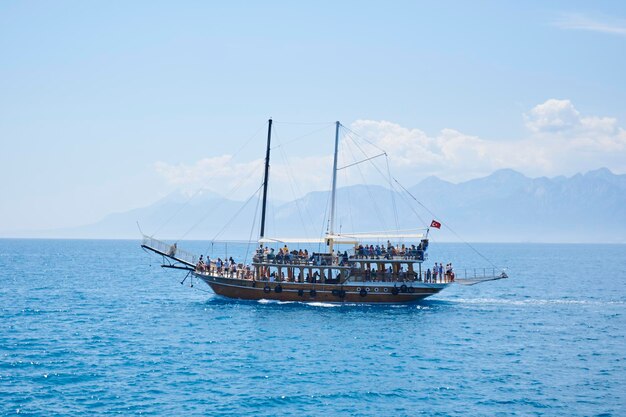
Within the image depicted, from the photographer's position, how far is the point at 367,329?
2157 inches

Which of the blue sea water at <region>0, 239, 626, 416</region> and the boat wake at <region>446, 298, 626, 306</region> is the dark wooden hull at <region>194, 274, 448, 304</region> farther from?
the boat wake at <region>446, 298, 626, 306</region>

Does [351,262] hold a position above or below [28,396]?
above

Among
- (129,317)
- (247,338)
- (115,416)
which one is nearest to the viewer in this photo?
(115,416)

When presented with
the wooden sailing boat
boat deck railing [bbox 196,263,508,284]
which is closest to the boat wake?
boat deck railing [bbox 196,263,508,284]

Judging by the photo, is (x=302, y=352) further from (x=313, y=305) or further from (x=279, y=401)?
(x=313, y=305)

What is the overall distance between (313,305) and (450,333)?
14.8 metres

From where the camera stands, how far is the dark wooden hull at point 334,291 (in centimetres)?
6594

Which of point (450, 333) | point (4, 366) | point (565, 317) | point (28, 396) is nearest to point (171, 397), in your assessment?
point (28, 396)

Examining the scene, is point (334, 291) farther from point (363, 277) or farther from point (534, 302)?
point (534, 302)

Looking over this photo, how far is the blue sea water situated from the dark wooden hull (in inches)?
42.0

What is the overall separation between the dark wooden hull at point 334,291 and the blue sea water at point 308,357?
1067 millimetres

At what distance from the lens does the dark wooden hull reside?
216 ft

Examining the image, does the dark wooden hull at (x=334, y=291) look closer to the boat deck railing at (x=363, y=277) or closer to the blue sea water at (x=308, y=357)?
the boat deck railing at (x=363, y=277)

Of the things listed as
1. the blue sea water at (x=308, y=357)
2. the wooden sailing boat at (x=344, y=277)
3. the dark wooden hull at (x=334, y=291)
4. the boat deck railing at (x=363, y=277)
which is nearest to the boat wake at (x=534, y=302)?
the blue sea water at (x=308, y=357)
